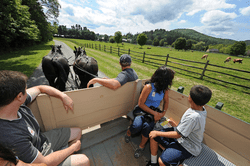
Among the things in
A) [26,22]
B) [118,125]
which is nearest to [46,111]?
[118,125]

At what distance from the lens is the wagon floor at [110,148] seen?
6.02ft

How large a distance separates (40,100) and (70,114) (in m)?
0.55

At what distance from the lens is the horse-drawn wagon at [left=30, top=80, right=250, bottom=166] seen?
1.51m

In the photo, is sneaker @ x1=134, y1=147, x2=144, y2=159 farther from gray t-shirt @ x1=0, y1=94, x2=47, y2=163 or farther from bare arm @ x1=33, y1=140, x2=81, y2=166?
gray t-shirt @ x1=0, y1=94, x2=47, y2=163

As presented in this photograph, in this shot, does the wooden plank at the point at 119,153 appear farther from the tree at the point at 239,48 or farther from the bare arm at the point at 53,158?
the tree at the point at 239,48

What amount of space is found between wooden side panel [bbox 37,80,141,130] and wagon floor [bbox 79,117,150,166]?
→ 0.28m

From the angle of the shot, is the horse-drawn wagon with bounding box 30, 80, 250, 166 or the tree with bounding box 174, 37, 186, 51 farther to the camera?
the tree with bounding box 174, 37, 186, 51

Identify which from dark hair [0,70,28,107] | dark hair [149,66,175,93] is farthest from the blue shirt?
dark hair [0,70,28,107]

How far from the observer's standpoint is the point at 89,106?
1.98m

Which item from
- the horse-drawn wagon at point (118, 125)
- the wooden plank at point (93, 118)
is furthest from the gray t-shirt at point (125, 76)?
the wooden plank at point (93, 118)

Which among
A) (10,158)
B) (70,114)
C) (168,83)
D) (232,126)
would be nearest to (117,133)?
→ (70,114)

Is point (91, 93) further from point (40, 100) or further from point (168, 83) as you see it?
point (168, 83)

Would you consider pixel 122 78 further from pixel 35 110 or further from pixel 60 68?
pixel 60 68

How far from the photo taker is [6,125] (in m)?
0.90
